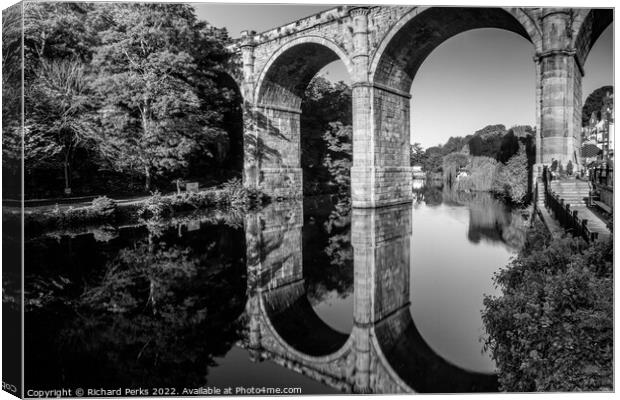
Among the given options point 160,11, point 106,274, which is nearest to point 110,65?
point 160,11

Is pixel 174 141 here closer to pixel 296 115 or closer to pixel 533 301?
→ pixel 296 115

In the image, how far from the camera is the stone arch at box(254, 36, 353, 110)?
18531mm

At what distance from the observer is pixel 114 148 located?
11188mm

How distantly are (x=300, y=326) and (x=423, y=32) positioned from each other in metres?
13.8

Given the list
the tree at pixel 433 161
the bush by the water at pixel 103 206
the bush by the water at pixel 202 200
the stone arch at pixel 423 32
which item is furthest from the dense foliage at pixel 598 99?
the tree at pixel 433 161

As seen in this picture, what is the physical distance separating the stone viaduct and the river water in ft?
14.6

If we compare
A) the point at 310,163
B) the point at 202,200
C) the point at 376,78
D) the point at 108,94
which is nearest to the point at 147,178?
the point at 108,94

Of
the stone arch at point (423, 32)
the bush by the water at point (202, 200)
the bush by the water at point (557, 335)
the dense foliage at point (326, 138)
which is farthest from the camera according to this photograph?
the dense foliage at point (326, 138)

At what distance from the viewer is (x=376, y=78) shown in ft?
53.6

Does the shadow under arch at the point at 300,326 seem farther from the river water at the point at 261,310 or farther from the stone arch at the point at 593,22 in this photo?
the stone arch at the point at 593,22

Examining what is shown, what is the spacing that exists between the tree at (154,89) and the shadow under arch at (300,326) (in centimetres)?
690

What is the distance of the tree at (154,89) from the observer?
37.6 feet

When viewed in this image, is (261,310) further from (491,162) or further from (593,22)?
(491,162)

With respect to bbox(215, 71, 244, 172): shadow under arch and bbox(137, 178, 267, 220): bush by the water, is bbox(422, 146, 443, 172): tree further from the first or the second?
bbox(137, 178, 267, 220): bush by the water
